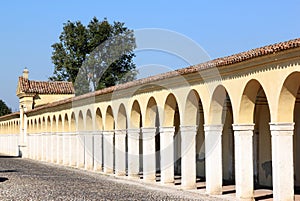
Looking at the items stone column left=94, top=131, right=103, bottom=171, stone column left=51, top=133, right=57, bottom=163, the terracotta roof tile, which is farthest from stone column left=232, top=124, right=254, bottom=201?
the terracotta roof tile

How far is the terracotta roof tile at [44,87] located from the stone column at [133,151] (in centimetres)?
2632

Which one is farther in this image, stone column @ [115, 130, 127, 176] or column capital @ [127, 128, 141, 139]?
stone column @ [115, 130, 127, 176]

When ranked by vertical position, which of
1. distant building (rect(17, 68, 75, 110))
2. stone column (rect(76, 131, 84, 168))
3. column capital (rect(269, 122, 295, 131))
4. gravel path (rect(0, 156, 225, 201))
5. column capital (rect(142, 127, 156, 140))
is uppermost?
distant building (rect(17, 68, 75, 110))

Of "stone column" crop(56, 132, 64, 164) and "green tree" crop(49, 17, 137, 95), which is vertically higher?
"green tree" crop(49, 17, 137, 95)

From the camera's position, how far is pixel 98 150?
28766 mm

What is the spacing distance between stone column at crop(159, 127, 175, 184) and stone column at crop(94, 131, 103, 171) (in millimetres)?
7861

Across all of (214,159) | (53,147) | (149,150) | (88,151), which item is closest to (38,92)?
(53,147)

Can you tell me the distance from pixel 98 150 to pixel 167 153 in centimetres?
841

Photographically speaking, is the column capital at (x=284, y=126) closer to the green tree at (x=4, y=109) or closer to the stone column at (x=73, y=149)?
the stone column at (x=73, y=149)

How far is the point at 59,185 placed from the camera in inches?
810

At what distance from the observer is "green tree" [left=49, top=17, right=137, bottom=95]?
57.8 meters

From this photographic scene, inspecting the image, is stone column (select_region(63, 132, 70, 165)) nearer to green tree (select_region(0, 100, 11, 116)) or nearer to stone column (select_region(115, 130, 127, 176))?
stone column (select_region(115, 130, 127, 176))

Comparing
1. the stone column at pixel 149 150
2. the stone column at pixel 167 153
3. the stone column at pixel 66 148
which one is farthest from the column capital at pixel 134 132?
the stone column at pixel 66 148

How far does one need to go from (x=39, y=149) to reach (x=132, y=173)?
64.3 ft
